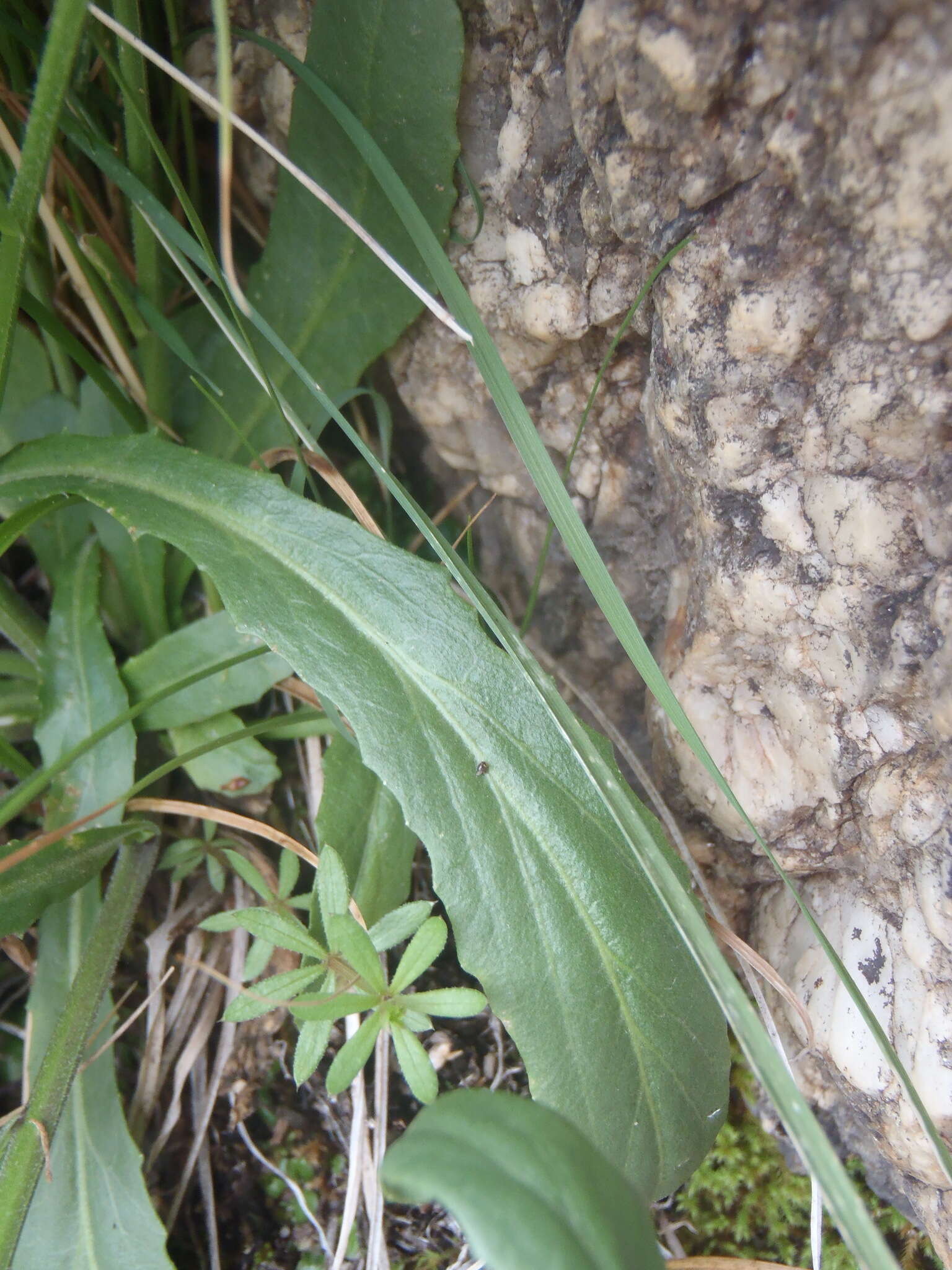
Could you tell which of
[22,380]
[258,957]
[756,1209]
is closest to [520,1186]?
[258,957]

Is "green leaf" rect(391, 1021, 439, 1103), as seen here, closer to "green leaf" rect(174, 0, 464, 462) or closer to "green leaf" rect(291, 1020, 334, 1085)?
"green leaf" rect(291, 1020, 334, 1085)

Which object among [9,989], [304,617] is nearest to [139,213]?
[304,617]

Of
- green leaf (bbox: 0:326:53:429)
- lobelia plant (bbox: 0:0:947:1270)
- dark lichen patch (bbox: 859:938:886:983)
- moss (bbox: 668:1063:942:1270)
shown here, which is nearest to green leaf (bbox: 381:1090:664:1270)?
lobelia plant (bbox: 0:0:947:1270)

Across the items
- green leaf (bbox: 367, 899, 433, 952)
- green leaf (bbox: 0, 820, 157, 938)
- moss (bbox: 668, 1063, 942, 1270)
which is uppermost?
green leaf (bbox: 0, 820, 157, 938)

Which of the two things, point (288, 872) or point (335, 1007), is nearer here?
point (335, 1007)

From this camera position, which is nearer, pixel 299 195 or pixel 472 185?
pixel 472 185

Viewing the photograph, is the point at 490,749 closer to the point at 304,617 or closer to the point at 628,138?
the point at 304,617

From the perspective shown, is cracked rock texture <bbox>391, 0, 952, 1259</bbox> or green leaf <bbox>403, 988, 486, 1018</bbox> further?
green leaf <bbox>403, 988, 486, 1018</bbox>

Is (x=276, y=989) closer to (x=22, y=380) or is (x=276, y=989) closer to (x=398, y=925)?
(x=398, y=925)
